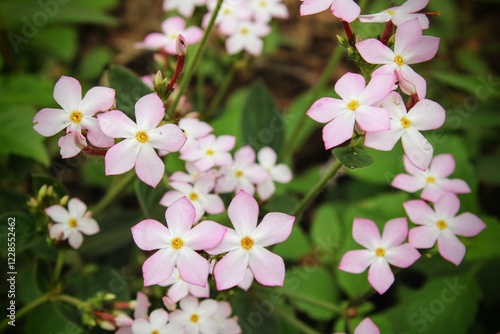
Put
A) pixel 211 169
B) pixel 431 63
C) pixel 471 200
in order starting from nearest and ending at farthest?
pixel 211 169
pixel 471 200
pixel 431 63

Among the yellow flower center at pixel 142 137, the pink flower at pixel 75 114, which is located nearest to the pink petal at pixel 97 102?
the pink flower at pixel 75 114

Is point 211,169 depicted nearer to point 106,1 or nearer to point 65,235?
point 65,235

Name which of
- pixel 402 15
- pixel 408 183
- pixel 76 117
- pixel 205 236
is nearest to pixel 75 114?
pixel 76 117

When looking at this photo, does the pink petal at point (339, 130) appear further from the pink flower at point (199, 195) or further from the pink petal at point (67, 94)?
the pink petal at point (67, 94)

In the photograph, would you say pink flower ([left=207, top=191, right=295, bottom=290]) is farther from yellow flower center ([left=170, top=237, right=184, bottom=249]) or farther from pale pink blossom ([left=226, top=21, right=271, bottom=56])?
pale pink blossom ([left=226, top=21, right=271, bottom=56])

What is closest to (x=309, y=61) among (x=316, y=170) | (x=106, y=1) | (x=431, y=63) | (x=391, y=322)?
(x=431, y=63)

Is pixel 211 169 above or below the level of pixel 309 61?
above

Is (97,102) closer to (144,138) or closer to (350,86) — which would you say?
(144,138)

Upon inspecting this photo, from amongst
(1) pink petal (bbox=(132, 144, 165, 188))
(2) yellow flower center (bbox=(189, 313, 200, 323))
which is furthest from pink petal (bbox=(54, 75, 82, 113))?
(2) yellow flower center (bbox=(189, 313, 200, 323))
